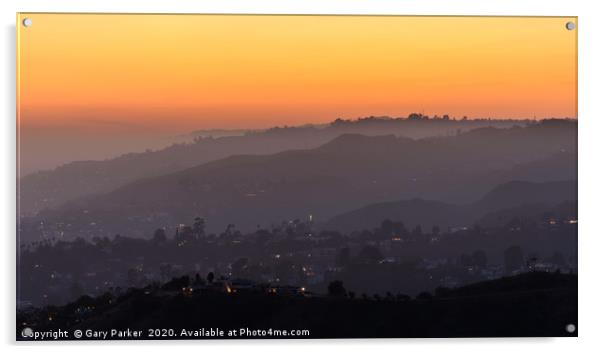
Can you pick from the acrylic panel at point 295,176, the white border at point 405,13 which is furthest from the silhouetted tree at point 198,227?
the white border at point 405,13

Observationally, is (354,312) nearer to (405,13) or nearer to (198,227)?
(198,227)

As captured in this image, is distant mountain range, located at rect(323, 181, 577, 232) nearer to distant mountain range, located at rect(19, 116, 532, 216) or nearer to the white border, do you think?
the white border

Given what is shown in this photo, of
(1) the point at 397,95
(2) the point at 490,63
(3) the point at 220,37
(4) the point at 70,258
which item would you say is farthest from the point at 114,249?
(2) the point at 490,63

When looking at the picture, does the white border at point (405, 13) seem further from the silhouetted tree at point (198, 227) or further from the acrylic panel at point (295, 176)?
the silhouetted tree at point (198, 227)

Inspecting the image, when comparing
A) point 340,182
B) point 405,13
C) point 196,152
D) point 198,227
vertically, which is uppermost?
point 405,13

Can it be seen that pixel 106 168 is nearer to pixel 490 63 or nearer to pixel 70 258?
pixel 70 258

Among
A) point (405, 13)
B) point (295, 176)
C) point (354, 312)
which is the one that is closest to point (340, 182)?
point (295, 176)

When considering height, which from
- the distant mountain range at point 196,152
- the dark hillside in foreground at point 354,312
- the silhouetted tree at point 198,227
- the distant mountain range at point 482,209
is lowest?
the dark hillside in foreground at point 354,312
